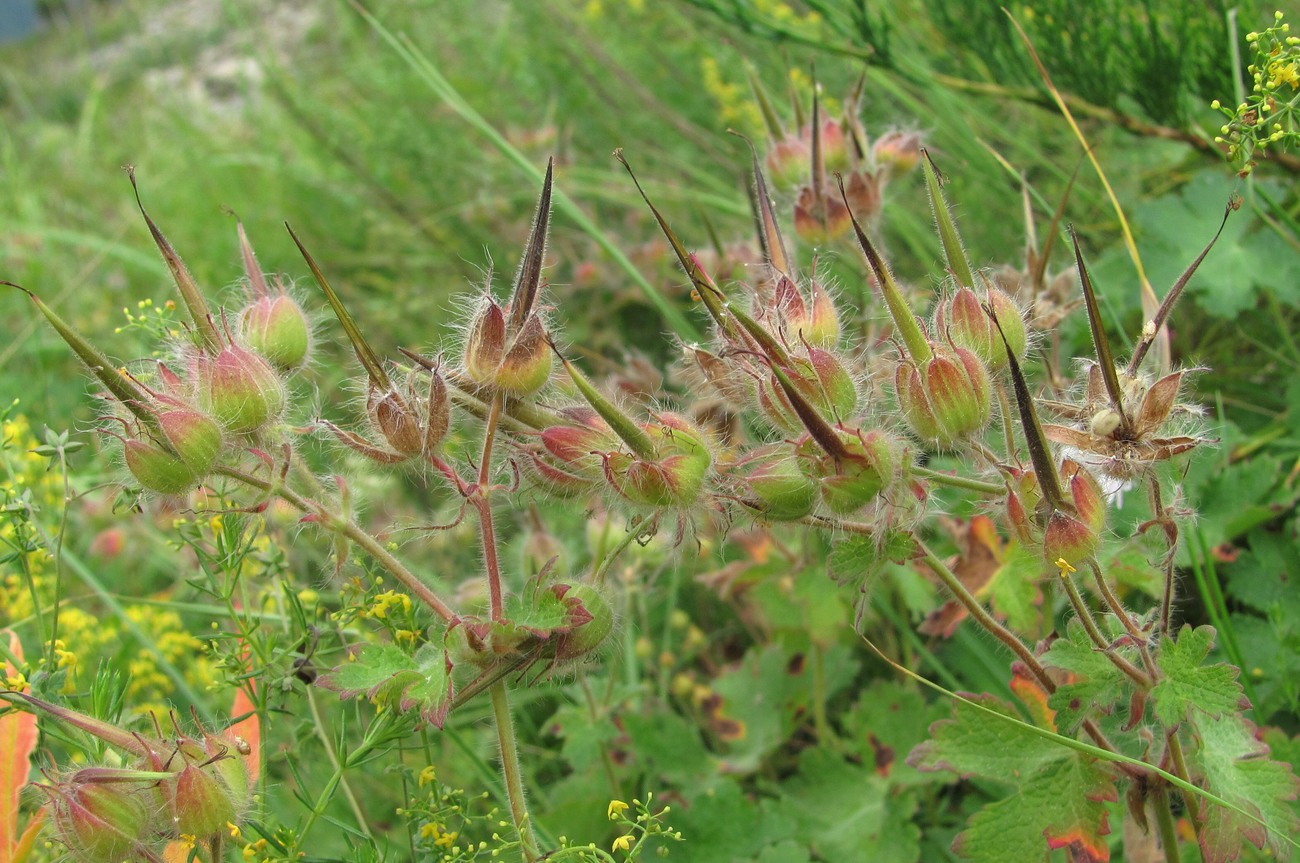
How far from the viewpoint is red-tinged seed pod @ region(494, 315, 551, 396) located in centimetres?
93

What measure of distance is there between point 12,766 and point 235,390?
51 centimetres

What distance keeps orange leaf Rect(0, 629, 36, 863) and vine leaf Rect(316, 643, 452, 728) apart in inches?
15.3

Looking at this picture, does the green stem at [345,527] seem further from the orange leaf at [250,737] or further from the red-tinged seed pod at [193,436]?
the orange leaf at [250,737]

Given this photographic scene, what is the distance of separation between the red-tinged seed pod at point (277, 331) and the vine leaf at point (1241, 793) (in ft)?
3.14

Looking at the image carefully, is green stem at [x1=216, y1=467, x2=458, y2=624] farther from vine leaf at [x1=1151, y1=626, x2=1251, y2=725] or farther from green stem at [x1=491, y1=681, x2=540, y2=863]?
vine leaf at [x1=1151, y1=626, x2=1251, y2=725]

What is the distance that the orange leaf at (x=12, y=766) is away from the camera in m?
1.04

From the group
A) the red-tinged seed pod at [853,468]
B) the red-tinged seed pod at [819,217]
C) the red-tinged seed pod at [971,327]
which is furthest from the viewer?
the red-tinged seed pod at [819,217]

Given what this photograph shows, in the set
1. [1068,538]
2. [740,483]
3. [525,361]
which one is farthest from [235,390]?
[1068,538]

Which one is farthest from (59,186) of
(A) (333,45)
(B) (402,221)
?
(B) (402,221)

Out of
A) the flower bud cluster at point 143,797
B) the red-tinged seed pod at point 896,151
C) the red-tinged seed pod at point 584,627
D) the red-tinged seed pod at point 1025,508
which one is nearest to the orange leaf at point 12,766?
the flower bud cluster at point 143,797

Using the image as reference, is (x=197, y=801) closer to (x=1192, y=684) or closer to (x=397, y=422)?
(x=397, y=422)

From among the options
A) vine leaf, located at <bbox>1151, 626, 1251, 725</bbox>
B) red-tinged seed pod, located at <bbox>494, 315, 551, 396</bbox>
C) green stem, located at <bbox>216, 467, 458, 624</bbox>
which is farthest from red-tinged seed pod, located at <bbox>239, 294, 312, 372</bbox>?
vine leaf, located at <bbox>1151, 626, 1251, 725</bbox>

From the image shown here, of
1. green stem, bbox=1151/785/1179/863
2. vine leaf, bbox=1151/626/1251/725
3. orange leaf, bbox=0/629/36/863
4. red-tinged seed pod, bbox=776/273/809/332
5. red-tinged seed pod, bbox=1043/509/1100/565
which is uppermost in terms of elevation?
red-tinged seed pod, bbox=776/273/809/332

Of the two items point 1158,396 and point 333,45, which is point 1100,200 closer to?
point 1158,396
